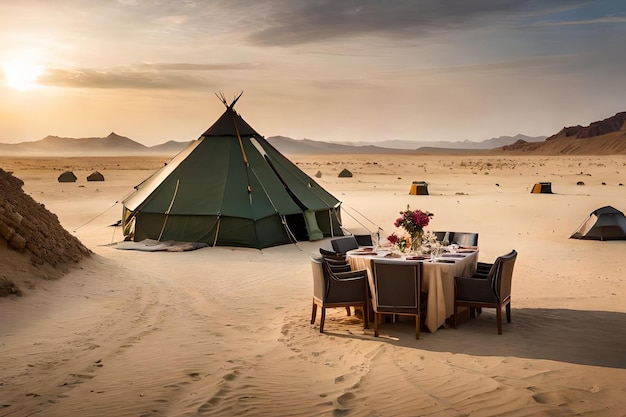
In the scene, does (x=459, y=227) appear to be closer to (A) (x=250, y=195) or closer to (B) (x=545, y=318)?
(A) (x=250, y=195)

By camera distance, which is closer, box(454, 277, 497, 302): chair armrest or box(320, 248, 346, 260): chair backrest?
box(454, 277, 497, 302): chair armrest

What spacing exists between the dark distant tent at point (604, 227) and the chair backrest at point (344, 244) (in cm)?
905

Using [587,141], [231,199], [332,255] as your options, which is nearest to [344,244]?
[332,255]

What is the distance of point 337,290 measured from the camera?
8.70 meters

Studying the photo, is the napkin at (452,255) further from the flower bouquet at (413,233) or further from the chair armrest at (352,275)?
the chair armrest at (352,275)

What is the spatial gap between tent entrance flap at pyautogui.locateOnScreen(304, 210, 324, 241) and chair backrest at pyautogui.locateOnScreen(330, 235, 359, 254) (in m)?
6.40

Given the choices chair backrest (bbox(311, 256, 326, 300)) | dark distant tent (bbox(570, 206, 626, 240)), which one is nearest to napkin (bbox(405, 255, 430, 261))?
chair backrest (bbox(311, 256, 326, 300))

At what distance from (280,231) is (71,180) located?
96.6 feet

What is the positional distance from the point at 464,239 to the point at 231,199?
7406 mm

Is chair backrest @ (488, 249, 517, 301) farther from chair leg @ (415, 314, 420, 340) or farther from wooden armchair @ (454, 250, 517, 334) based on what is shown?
chair leg @ (415, 314, 420, 340)

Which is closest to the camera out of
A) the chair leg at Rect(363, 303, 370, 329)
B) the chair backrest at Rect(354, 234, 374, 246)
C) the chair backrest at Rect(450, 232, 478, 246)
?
the chair leg at Rect(363, 303, 370, 329)

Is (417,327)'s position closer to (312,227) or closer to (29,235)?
(29,235)

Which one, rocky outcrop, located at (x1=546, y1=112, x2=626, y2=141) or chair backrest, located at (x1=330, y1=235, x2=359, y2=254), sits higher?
rocky outcrop, located at (x1=546, y1=112, x2=626, y2=141)

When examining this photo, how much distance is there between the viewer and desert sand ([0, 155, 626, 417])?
603 cm
